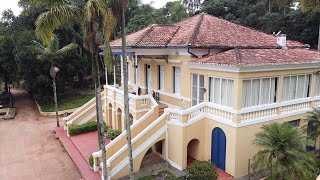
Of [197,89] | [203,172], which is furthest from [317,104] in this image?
[203,172]

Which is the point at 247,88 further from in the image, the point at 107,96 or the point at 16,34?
the point at 16,34

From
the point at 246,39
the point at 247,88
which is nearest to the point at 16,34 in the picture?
the point at 246,39

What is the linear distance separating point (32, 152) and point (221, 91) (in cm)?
1419

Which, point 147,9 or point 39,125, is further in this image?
point 147,9

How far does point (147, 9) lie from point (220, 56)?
4685cm

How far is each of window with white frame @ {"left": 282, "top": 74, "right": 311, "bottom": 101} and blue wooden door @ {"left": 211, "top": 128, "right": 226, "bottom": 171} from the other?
4.31 metres

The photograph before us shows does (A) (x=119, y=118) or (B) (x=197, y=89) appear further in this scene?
(A) (x=119, y=118)

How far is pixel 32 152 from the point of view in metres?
19.9

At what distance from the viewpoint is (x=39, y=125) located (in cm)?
2744

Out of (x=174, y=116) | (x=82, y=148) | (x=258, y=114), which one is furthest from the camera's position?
(x=82, y=148)

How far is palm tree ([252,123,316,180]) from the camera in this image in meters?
11.3

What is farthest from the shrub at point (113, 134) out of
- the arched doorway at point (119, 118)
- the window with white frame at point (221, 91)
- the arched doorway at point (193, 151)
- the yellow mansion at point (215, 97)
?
the window with white frame at point (221, 91)

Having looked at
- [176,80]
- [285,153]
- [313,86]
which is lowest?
[285,153]

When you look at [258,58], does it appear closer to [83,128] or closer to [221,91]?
[221,91]
